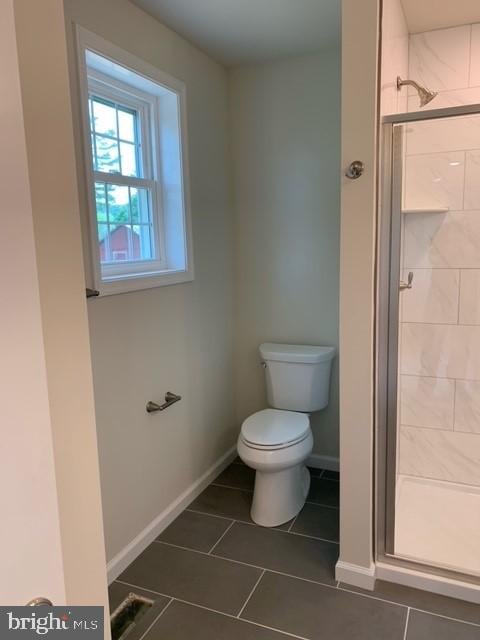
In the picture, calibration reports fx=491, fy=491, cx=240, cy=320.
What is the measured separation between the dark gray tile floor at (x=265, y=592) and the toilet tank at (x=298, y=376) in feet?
1.93

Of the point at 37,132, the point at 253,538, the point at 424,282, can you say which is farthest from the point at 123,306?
the point at 424,282

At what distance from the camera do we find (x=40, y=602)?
744 millimetres

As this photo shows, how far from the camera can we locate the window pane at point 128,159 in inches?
90.9

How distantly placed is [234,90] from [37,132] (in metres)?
2.49

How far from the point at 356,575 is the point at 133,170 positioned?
208cm

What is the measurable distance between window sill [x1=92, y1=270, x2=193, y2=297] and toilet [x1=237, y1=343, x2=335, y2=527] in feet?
2.29

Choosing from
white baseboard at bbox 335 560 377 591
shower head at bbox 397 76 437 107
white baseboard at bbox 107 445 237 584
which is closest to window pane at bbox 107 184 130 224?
shower head at bbox 397 76 437 107

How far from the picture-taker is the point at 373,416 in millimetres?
1997

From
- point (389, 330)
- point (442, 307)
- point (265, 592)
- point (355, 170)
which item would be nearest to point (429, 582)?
point (265, 592)

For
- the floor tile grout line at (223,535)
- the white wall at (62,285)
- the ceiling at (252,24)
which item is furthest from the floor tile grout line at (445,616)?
the ceiling at (252,24)

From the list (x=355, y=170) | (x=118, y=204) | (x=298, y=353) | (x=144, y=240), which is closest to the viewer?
(x=355, y=170)

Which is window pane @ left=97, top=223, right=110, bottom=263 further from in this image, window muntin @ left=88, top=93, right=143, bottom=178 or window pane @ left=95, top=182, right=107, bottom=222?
window muntin @ left=88, top=93, right=143, bottom=178

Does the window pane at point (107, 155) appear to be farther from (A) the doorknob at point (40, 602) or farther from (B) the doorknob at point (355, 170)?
(A) the doorknob at point (40, 602)

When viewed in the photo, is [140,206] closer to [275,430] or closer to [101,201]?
[101,201]
